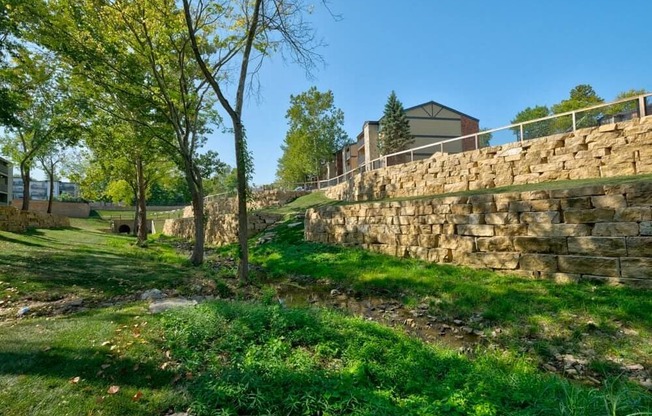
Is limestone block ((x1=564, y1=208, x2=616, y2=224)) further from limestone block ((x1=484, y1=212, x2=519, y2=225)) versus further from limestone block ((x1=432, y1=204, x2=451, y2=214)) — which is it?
limestone block ((x1=432, y1=204, x2=451, y2=214))

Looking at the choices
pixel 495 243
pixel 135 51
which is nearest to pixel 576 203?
pixel 495 243

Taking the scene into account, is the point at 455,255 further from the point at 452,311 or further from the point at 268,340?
the point at 268,340

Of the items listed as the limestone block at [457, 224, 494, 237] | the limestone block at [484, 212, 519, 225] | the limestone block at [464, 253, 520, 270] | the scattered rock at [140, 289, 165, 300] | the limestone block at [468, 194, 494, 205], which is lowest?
the scattered rock at [140, 289, 165, 300]

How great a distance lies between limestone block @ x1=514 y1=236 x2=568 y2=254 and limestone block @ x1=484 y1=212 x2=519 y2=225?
0.40 m

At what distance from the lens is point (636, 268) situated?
5.44m

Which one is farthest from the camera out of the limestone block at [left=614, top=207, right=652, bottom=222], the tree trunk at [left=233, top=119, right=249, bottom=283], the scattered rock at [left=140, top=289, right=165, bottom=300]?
the tree trunk at [left=233, top=119, right=249, bottom=283]

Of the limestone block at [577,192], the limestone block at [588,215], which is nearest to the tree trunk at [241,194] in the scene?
the limestone block at [577,192]

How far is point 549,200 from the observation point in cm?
666

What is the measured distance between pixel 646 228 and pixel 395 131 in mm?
24790

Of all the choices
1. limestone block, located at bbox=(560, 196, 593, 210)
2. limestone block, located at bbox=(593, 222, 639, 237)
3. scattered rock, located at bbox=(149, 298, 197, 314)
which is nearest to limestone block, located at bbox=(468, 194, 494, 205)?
limestone block, located at bbox=(560, 196, 593, 210)

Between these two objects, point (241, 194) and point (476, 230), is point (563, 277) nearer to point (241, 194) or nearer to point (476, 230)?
point (476, 230)

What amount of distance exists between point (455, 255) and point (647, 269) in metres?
3.53

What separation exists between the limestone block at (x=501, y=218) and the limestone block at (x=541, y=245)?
0.40 metres

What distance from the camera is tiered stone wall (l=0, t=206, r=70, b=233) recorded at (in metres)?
14.7
